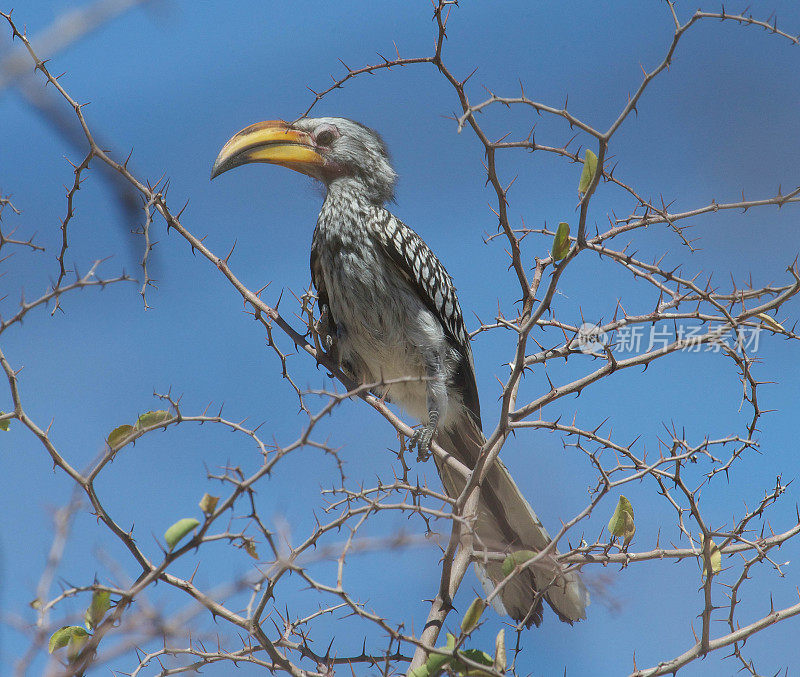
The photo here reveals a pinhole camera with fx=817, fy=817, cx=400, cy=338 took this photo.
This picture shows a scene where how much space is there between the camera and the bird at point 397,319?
343cm

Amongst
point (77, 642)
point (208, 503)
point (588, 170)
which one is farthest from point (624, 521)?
point (77, 642)

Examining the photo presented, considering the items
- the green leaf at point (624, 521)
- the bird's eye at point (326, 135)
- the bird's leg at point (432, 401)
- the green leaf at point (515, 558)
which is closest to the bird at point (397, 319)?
the bird's leg at point (432, 401)

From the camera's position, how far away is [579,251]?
187 centimetres

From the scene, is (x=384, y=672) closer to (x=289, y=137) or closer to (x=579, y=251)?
(x=579, y=251)

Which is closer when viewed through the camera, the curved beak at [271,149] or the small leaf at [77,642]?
the small leaf at [77,642]

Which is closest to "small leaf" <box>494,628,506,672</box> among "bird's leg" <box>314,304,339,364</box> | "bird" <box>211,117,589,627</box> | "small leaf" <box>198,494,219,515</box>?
"small leaf" <box>198,494,219,515</box>

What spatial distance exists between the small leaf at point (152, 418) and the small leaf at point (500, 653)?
929 mm

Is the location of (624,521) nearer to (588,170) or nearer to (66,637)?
(588,170)

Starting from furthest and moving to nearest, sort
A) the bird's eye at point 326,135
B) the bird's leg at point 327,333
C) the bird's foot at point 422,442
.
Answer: the bird's eye at point 326,135 < the bird's leg at point 327,333 < the bird's foot at point 422,442

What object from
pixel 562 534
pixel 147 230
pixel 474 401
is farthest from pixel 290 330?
pixel 562 534

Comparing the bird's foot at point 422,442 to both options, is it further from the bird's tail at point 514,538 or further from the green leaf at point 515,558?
the green leaf at point 515,558

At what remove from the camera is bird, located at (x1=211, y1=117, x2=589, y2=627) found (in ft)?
11.2

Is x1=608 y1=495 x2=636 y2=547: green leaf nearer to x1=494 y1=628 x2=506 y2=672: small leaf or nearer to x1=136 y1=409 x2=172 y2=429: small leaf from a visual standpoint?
x1=494 y1=628 x2=506 y2=672: small leaf

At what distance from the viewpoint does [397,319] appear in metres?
3.66
